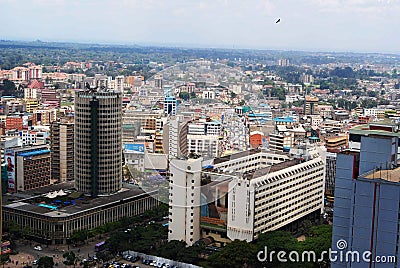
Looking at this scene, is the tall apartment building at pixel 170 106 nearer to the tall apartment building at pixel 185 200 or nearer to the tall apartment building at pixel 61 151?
the tall apartment building at pixel 185 200

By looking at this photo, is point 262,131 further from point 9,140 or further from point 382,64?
point 382,64

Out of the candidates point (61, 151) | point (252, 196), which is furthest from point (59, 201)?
point (252, 196)

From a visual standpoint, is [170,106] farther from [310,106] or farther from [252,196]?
[310,106]

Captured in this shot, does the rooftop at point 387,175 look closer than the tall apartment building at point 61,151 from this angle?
Yes

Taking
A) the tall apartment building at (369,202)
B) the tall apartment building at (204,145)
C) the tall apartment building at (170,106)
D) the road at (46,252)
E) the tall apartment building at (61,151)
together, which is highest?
the tall apartment building at (170,106)

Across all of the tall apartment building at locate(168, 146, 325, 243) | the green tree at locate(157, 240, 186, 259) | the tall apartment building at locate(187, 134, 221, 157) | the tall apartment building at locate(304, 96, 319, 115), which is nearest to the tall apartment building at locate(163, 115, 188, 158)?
the tall apartment building at locate(187, 134, 221, 157)

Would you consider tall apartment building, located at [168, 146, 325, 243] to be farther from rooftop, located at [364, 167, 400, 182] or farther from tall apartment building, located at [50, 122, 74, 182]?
tall apartment building, located at [50, 122, 74, 182]

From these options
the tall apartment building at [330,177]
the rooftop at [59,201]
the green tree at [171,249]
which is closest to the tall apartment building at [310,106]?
the tall apartment building at [330,177]
